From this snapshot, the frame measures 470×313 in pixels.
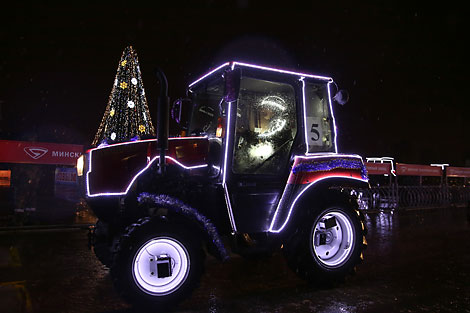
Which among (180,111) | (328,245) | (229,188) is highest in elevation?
(180,111)

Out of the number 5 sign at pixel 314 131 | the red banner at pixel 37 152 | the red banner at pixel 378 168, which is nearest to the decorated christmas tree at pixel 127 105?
the red banner at pixel 37 152

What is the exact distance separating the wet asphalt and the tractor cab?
914mm

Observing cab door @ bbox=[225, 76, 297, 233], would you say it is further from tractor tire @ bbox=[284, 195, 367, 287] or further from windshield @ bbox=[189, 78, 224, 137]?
windshield @ bbox=[189, 78, 224, 137]

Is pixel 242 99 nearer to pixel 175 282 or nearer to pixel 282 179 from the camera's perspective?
pixel 282 179

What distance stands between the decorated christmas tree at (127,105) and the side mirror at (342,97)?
16657 mm

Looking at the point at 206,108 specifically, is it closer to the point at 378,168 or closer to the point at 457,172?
the point at 378,168

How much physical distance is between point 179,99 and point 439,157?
189 ft

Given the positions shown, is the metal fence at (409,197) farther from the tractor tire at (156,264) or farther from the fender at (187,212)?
the tractor tire at (156,264)

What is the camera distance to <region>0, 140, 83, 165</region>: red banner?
500 inches

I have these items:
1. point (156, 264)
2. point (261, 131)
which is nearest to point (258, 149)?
point (261, 131)

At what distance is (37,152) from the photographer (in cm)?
1315

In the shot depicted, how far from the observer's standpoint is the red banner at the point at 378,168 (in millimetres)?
18422

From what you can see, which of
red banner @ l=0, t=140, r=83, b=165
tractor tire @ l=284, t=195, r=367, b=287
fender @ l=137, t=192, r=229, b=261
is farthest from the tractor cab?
red banner @ l=0, t=140, r=83, b=165

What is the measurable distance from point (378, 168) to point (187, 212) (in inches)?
635
